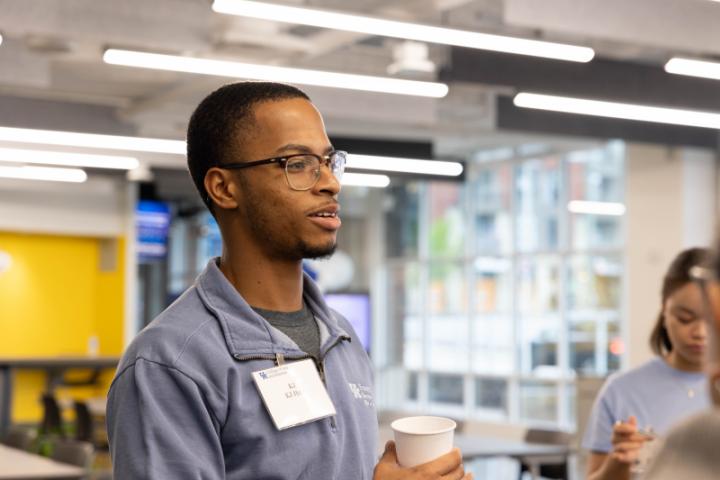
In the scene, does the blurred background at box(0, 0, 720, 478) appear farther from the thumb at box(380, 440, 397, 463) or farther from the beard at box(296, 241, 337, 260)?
the thumb at box(380, 440, 397, 463)

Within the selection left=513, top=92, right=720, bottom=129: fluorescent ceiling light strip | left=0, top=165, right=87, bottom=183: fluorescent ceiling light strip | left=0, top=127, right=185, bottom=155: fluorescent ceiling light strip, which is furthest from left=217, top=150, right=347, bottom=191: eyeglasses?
left=0, top=165, right=87, bottom=183: fluorescent ceiling light strip

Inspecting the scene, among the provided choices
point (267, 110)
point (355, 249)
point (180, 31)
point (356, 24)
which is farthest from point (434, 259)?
point (267, 110)

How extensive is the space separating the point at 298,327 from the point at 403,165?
29.4 ft

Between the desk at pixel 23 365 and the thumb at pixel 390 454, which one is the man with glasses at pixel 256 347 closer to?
the thumb at pixel 390 454

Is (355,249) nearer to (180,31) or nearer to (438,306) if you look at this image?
(438,306)

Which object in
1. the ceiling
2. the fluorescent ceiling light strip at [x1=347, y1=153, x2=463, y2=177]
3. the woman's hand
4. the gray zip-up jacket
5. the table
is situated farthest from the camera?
the fluorescent ceiling light strip at [x1=347, y1=153, x2=463, y2=177]

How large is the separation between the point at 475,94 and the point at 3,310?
9208mm

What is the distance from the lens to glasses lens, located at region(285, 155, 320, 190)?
5.32 feet

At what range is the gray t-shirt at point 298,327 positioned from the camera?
1688 millimetres

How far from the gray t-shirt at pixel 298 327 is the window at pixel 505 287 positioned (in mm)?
12951

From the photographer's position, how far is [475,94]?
34.2 feet

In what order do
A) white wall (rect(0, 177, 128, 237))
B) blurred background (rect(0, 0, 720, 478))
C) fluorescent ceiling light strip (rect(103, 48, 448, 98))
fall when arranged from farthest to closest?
white wall (rect(0, 177, 128, 237)), blurred background (rect(0, 0, 720, 478)), fluorescent ceiling light strip (rect(103, 48, 448, 98))

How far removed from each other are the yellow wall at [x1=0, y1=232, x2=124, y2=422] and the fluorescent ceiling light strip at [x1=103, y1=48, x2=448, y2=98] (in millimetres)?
10637

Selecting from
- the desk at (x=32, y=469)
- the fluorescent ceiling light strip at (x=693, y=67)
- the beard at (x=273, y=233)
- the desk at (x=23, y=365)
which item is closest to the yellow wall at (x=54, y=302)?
the desk at (x=23, y=365)
